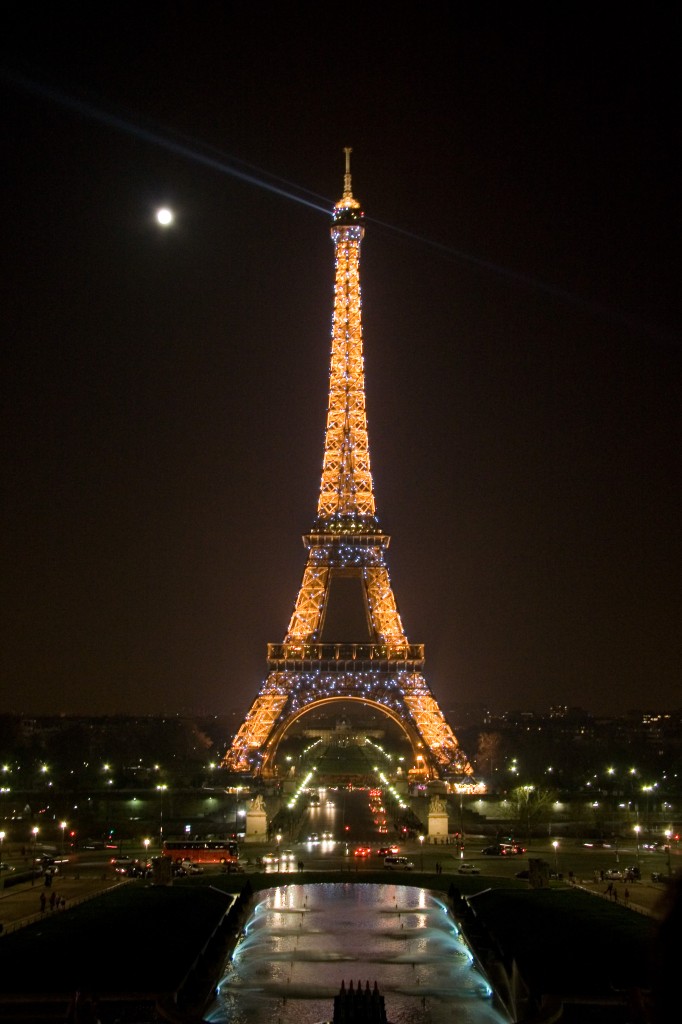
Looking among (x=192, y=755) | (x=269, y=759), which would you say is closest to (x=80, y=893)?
(x=269, y=759)

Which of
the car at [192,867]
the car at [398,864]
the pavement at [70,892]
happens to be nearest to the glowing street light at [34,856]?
the pavement at [70,892]

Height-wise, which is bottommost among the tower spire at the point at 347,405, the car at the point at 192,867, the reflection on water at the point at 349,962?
the reflection on water at the point at 349,962

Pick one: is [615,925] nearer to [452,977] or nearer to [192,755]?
[452,977]

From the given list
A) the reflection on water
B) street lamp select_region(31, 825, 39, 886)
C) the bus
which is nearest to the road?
street lamp select_region(31, 825, 39, 886)

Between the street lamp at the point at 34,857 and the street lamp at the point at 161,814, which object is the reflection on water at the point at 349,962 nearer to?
the street lamp at the point at 34,857

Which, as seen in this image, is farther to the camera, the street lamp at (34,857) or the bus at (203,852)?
the bus at (203,852)

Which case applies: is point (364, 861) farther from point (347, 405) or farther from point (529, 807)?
point (347, 405)

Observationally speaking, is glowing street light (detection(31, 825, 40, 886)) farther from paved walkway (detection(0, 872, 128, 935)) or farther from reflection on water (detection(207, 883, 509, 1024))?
reflection on water (detection(207, 883, 509, 1024))
